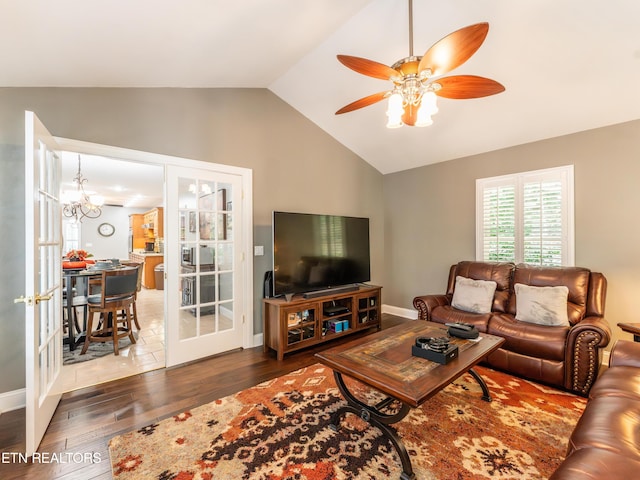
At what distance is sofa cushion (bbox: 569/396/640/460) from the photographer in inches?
45.4

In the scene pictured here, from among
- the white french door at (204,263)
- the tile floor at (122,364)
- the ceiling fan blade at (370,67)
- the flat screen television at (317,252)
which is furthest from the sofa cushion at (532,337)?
the tile floor at (122,364)

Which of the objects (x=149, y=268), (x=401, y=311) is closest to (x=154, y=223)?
(x=149, y=268)

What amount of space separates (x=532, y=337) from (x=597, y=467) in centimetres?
183

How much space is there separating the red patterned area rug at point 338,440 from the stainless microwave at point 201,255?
1.45 m

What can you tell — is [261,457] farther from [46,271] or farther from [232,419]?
[46,271]

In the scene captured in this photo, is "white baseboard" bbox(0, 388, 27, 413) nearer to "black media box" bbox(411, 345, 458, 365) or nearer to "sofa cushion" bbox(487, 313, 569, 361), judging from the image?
"black media box" bbox(411, 345, 458, 365)

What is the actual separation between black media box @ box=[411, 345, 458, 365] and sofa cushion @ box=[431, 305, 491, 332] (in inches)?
49.1

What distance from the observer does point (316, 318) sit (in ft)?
11.2

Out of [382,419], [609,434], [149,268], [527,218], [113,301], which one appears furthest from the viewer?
[149,268]

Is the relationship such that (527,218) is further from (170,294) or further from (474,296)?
(170,294)

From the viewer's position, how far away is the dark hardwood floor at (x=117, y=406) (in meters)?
1.67

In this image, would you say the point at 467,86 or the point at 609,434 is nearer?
the point at 609,434

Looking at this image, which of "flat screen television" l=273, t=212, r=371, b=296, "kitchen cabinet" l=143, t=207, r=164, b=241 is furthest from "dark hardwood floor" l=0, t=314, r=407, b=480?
"kitchen cabinet" l=143, t=207, r=164, b=241

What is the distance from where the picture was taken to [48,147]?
6.76 ft
